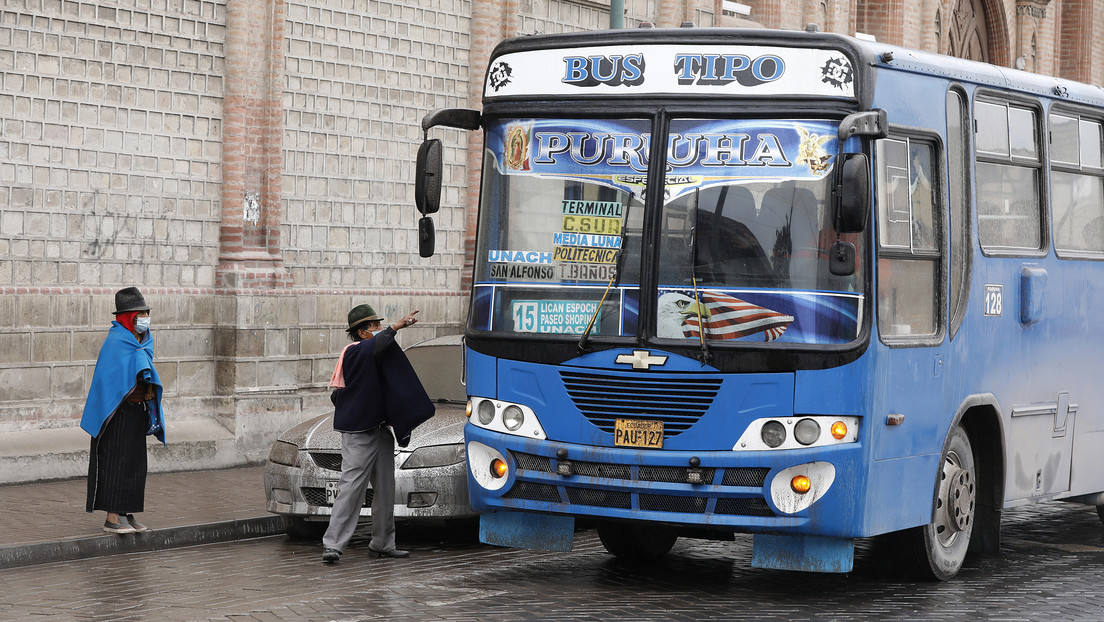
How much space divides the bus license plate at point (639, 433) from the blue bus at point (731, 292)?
0.04 feet

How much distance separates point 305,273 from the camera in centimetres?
1738

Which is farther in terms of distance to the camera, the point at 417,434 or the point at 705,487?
the point at 417,434

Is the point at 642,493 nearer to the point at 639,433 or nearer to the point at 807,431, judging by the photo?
the point at 639,433

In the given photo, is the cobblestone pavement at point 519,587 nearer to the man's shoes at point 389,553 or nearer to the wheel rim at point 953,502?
the man's shoes at point 389,553

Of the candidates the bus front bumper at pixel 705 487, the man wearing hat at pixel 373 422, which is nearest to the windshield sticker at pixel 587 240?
the bus front bumper at pixel 705 487

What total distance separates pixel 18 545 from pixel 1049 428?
22.7ft

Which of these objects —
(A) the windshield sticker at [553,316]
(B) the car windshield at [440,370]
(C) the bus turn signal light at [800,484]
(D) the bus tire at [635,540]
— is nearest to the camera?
(C) the bus turn signal light at [800,484]

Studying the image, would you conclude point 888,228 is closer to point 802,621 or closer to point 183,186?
point 802,621

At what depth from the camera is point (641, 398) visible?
8.81 m

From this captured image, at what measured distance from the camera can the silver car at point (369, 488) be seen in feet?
A: 36.0

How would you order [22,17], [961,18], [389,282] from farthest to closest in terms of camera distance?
[961,18] < [389,282] < [22,17]

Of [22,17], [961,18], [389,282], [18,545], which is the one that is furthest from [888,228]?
[961,18]

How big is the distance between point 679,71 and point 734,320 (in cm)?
145

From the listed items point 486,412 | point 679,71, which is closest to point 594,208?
point 679,71
